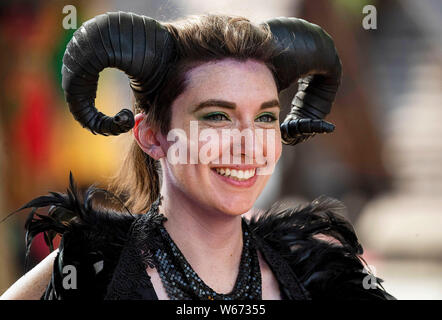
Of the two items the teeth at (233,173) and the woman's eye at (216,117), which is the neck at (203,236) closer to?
the teeth at (233,173)

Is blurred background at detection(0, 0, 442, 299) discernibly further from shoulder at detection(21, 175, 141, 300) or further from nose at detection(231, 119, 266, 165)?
nose at detection(231, 119, 266, 165)

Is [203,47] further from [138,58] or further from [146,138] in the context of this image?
[146,138]

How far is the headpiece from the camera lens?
2551 mm

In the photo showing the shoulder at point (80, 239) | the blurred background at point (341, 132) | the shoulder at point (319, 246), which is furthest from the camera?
the blurred background at point (341, 132)

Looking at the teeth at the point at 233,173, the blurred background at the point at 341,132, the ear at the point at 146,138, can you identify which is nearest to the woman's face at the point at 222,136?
the teeth at the point at 233,173

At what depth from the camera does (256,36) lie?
2.72m

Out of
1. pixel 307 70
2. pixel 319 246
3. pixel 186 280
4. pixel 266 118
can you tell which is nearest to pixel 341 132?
pixel 319 246

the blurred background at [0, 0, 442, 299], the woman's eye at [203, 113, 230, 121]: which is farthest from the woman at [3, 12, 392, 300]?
the blurred background at [0, 0, 442, 299]

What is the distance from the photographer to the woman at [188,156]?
2562 mm

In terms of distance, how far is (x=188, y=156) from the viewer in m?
2.61

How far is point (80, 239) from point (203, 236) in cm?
46

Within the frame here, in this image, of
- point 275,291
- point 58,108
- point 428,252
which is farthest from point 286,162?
point 275,291

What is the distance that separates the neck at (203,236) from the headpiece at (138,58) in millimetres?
369

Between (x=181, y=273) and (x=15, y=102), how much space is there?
11.8 feet
